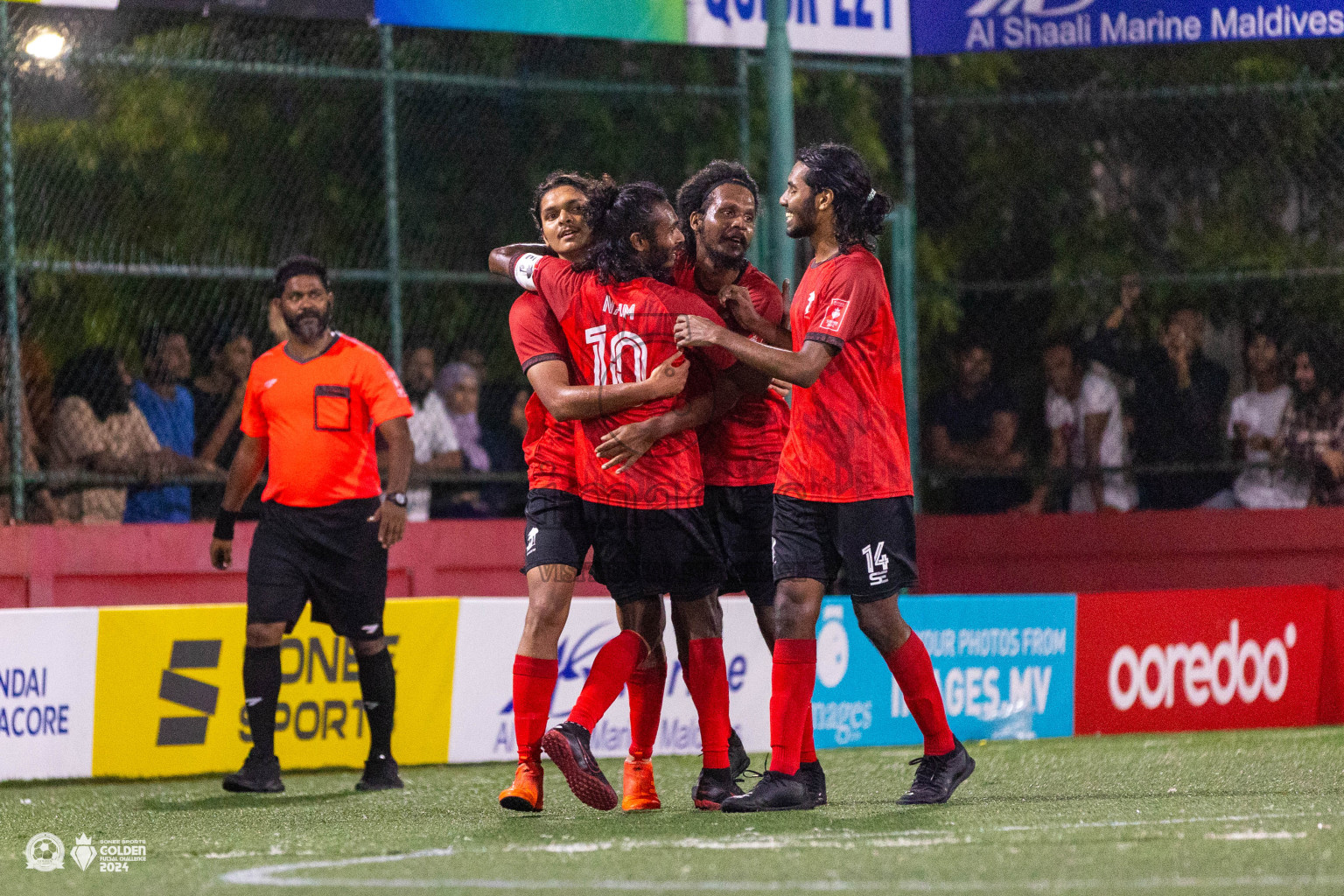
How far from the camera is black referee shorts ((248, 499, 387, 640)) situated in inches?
314

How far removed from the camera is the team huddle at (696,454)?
627 centimetres

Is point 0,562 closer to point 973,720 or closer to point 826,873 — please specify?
point 973,720

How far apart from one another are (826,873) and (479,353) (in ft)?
24.1

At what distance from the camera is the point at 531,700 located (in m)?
6.37

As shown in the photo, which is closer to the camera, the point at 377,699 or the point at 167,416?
the point at 377,699

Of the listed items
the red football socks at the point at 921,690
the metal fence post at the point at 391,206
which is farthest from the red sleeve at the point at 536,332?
the metal fence post at the point at 391,206

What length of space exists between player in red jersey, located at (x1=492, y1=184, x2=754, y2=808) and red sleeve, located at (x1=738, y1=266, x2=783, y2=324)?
0.91 feet

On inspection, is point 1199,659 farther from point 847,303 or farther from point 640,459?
point 640,459

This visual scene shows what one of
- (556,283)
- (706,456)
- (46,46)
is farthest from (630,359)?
(46,46)

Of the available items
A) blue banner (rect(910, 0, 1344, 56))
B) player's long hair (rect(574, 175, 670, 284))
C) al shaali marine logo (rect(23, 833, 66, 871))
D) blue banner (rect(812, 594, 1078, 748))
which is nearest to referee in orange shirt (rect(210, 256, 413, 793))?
al shaali marine logo (rect(23, 833, 66, 871))

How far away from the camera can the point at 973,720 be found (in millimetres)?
10078

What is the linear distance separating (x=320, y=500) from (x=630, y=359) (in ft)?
7.25

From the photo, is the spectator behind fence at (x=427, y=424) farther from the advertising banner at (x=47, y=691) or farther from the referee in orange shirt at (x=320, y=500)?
the referee in orange shirt at (x=320, y=500)

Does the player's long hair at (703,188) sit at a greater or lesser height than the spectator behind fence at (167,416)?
greater
